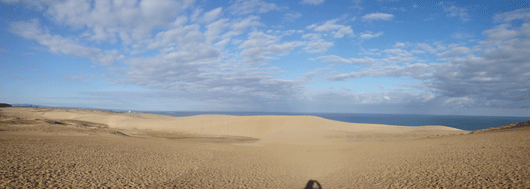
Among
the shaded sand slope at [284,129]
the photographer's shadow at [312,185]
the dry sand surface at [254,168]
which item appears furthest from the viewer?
the shaded sand slope at [284,129]

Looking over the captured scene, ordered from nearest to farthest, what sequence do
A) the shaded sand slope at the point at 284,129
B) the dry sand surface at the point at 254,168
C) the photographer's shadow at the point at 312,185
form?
the dry sand surface at the point at 254,168, the photographer's shadow at the point at 312,185, the shaded sand slope at the point at 284,129

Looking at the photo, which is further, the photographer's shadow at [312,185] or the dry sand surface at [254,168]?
the photographer's shadow at [312,185]

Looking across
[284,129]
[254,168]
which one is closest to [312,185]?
[254,168]

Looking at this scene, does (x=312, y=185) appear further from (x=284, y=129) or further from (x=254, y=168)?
(x=284, y=129)

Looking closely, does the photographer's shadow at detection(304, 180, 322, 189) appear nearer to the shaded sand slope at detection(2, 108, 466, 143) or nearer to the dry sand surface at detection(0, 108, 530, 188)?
the dry sand surface at detection(0, 108, 530, 188)

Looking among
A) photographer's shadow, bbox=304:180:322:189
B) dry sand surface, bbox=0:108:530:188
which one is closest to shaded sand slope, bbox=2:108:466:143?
dry sand surface, bbox=0:108:530:188

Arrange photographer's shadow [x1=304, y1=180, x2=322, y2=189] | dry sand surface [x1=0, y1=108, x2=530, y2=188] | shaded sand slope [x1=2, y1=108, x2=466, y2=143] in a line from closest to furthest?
1. dry sand surface [x1=0, y1=108, x2=530, y2=188]
2. photographer's shadow [x1=304, y1=180, x2=322, y2=189]
3. shaded sand slope [x1=2, y1=108, x2=466, y2=143]

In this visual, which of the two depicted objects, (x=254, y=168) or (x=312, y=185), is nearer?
(x=312, y=185)

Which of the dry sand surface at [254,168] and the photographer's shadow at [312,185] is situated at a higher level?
the dry sand surface at [254,168]

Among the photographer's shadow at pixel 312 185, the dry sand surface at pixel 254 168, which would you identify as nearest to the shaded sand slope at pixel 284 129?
the dry sand surface at pixel 254 168

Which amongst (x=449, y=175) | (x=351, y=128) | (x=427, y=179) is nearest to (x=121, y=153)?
(x=427, y=179)

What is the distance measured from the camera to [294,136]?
1022 inches

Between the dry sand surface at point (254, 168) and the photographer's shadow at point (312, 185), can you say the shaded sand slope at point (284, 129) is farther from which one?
the photographer's shadow at point (312, 185)

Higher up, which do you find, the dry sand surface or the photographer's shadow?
the dry sand surface
